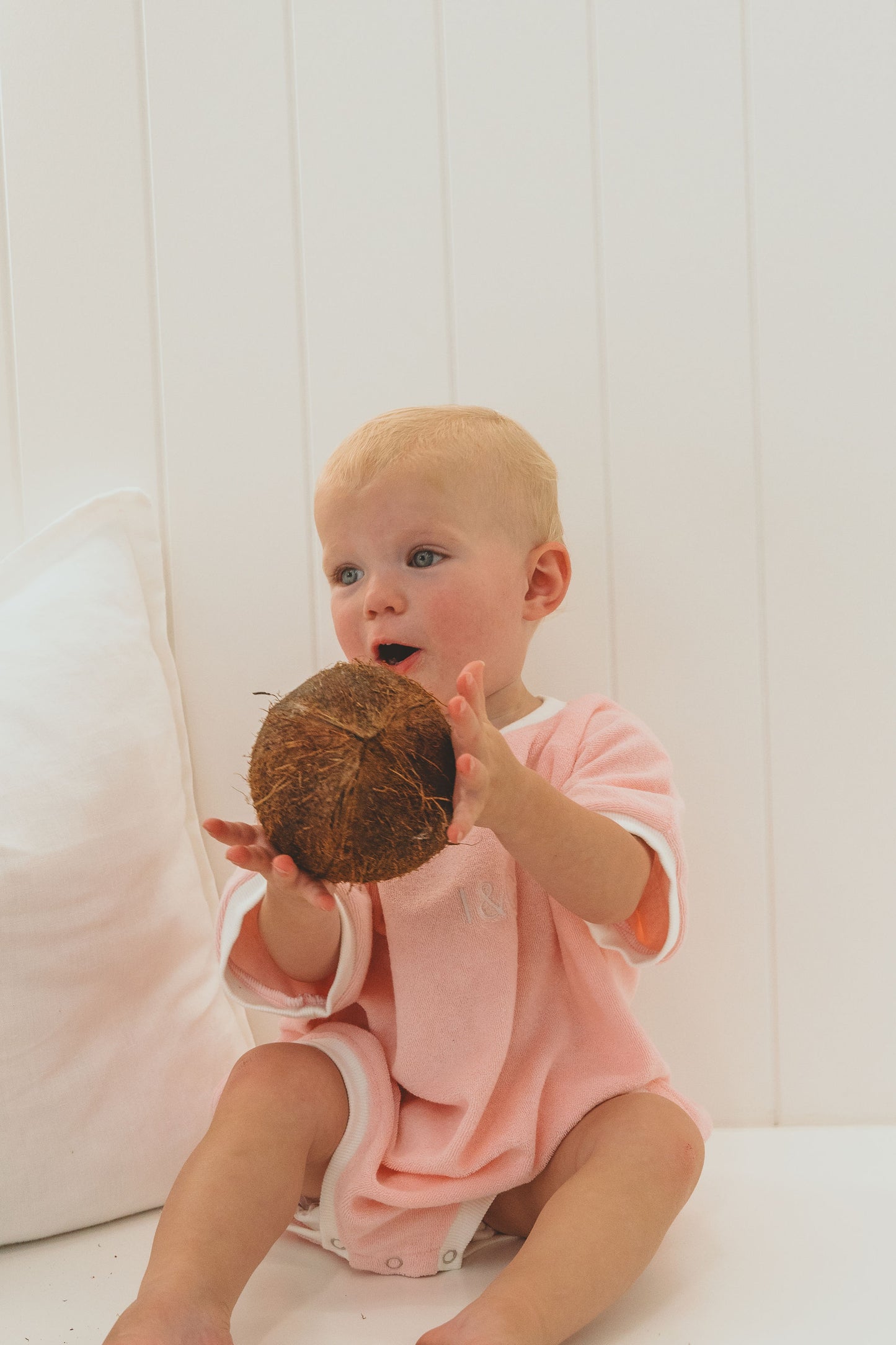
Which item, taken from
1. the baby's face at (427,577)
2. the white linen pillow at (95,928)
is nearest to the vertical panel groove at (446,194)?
the baby's face at (427,577)

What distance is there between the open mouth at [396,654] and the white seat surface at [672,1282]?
1.62ft

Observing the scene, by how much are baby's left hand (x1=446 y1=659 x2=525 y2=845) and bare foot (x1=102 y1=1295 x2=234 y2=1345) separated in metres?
0.34

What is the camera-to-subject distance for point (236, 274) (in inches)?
49.7

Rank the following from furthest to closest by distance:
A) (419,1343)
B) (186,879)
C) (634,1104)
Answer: (186,879) → (634,1104) → (419,1343)

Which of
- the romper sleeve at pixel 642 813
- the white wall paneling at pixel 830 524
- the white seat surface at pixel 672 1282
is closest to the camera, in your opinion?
the white seat surface at pixel 672 1282

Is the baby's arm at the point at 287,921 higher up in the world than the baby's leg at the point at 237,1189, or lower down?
higher up

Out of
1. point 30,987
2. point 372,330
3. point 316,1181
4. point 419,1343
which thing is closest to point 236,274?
point 372,330

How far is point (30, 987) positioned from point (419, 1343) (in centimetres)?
46

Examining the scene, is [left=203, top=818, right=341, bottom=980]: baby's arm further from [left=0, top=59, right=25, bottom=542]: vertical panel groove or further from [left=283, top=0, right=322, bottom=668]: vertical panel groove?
[left=0, top=59, right=25, bottom=542]: vertical panel groove

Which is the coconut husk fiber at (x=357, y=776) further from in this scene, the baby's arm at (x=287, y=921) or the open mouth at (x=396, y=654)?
the open mouth at (x=396, y=654)

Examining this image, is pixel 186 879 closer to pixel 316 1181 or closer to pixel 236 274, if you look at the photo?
pixel 316 1181

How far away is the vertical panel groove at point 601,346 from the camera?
3.99 ft

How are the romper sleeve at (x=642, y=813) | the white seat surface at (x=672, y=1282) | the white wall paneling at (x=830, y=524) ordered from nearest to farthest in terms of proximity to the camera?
the white seat surface at (x=672, y=1282)
the romper sleeve at (x=642, y=813)
the white wall paneling at (x=830, y=524)

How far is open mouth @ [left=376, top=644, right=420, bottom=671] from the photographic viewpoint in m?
0.96
